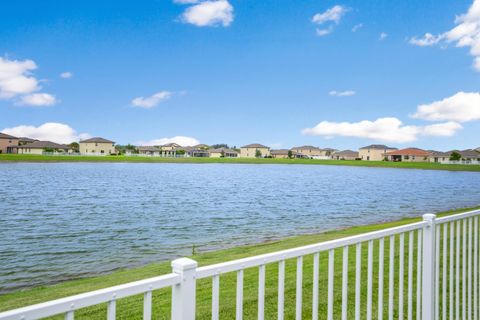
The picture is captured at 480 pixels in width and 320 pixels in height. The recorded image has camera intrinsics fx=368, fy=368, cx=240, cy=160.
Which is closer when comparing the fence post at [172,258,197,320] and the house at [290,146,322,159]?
the fence post at [172,258,197,320]

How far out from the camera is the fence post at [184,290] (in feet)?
6.18

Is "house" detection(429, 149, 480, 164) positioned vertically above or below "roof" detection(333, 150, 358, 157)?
below

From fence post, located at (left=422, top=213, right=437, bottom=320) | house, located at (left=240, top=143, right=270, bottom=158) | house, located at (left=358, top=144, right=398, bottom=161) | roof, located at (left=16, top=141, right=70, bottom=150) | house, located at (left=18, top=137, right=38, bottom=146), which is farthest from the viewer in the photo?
house, located at (left=240, top=143, right=270, bottom=158)

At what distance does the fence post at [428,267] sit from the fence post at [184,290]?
2.61 m

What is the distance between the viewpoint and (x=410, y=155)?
384 ft

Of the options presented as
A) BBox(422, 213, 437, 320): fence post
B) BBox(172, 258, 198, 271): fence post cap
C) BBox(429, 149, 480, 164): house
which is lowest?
BBox(422, 213, 437, 320): fence post

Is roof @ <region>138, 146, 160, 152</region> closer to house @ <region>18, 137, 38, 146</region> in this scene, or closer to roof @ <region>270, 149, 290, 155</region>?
house @ <region>18, 137, 38, 146</region>

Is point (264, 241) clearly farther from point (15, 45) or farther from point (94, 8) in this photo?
point (15, 45)

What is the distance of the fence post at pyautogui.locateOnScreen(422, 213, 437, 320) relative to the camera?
3566 millimetres

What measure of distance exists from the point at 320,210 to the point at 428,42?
4188 centimetres

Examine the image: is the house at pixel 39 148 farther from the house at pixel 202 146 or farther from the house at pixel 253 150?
the house at pixel 253 150

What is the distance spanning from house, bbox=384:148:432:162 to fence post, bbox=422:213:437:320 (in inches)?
4862

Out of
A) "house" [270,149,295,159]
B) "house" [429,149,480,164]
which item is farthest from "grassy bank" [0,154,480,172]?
"house" [270,149,295,159]

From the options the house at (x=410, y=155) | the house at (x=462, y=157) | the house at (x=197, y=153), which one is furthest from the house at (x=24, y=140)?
the house at (x=462, y=157)
